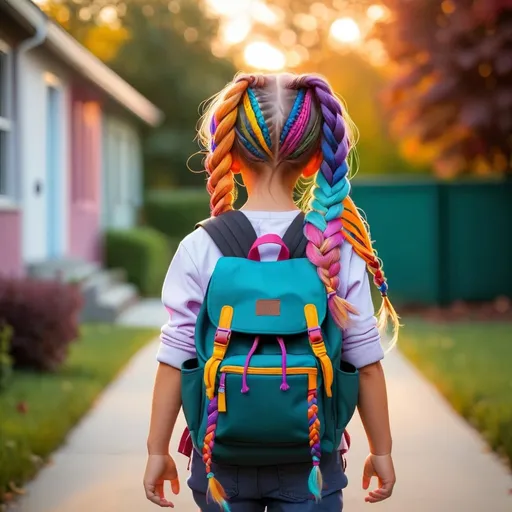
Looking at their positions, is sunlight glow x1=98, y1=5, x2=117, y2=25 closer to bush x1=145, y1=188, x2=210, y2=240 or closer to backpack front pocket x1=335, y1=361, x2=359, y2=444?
bush x1=145, y1=188, x2=210, y2=240

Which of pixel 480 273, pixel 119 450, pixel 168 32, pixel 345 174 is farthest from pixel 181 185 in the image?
pixel 345 174

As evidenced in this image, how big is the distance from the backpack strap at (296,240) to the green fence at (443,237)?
13097 mm

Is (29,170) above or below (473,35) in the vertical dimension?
below

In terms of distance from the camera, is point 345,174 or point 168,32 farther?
point 168,32

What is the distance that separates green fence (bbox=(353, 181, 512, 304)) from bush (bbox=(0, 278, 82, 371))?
25.7 ft

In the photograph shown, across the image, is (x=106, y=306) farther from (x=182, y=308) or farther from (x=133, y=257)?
(x=182, y=308)

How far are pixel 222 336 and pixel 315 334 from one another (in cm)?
22

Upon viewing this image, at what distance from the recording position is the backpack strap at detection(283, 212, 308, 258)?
8.84 feet

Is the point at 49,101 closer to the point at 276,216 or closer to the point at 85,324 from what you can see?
the point at 85,324

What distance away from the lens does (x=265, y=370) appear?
2537 millimetres

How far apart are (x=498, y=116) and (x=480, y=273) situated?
2.42m

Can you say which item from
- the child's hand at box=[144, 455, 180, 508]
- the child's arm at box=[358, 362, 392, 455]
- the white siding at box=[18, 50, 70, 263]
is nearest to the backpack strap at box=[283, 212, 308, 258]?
the child's arm at box=[358, 362, 392, 455]

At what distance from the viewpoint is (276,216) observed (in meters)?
2.75

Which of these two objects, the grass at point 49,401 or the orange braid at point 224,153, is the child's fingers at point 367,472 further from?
the grass at point 49,401
